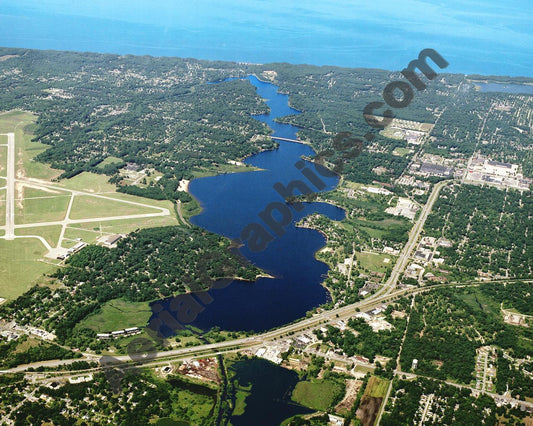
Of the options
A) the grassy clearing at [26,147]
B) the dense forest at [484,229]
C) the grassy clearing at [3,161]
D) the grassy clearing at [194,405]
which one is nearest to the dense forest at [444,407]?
the grassy clearing at [194,405]

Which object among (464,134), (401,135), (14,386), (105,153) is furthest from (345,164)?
(14,386)

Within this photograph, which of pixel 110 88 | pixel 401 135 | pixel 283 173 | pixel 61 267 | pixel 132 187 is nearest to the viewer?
pixel 61 267

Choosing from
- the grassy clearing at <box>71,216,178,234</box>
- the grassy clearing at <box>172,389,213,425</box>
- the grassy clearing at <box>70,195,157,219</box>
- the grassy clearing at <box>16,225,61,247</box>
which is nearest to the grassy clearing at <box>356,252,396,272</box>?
the grassy clearing at <box>71,216,178,234</box>

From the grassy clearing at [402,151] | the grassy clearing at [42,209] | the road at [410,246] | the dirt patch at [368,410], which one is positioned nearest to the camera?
the dirt patch at [368,410]

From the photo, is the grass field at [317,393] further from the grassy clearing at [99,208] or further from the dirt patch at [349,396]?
the grassy clearing at [99,208]

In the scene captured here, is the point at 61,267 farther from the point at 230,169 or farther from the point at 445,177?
→ the point at 445,177
